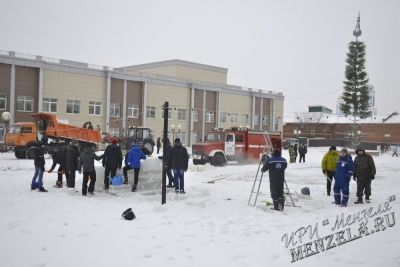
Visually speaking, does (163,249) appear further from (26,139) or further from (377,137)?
(377,137)

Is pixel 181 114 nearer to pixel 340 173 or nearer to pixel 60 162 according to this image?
pixel 60 162

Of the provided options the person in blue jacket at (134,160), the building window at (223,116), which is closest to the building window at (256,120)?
the building window at (223,116)

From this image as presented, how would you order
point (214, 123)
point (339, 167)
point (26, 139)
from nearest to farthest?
point (339, 167) → point (26, 139) → point (214, 123)

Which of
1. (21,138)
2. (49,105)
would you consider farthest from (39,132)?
(49,105)

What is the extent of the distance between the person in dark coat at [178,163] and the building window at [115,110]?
3407 cm

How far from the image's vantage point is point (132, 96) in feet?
155

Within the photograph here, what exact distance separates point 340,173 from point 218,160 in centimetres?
1367

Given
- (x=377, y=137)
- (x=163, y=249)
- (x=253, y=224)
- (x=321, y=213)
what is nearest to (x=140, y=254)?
(x=163, y=249)

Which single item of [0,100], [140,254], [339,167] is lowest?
[140,254]

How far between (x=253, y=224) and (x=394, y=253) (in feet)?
9.64

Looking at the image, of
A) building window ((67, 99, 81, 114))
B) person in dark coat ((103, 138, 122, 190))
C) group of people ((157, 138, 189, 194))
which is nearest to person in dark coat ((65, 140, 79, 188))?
person in dark coat ((103, 138, 122, 190))

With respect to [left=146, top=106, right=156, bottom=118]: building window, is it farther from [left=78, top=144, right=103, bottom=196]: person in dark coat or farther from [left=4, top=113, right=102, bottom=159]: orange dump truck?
[left=78, top=144, right=103, bottom=196]: person in dark coat

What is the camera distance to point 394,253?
6547 millimetres

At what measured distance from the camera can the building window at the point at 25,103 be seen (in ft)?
125
